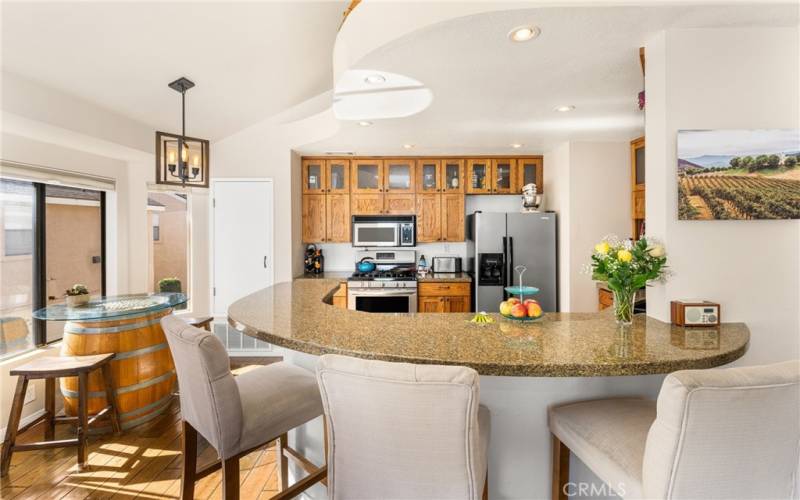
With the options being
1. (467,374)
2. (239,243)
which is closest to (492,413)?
(467,374)

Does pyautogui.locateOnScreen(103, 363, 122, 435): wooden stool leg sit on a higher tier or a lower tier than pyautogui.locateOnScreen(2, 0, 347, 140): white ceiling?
lower

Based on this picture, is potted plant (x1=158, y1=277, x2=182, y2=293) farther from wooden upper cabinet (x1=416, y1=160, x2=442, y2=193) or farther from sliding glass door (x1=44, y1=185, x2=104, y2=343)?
wooden upper cabinet (x1=416, y1=160, x2=442, y2=193)

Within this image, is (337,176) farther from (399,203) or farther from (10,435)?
(10,435)

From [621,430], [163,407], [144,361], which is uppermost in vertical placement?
[621,430]

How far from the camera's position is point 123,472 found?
2.20 metres

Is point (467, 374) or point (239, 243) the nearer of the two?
point (467, 374)

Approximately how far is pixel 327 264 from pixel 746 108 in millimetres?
4118

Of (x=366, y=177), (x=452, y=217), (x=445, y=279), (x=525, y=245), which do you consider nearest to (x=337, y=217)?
(x=366, y=177)

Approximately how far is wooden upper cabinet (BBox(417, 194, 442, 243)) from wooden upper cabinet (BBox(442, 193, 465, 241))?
0.06 meters

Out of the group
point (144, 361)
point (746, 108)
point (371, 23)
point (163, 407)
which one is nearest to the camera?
point (746, 108)

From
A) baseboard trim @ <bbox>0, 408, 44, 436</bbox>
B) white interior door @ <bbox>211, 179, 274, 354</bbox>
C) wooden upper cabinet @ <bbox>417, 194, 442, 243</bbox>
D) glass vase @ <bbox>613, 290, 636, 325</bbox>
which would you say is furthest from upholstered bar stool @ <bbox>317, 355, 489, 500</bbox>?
wooden upper cabinet @ <bbox>417, 194, 442, 243</bbox>

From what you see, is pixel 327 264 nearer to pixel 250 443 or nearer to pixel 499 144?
pixel 499 144

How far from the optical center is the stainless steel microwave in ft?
14.7

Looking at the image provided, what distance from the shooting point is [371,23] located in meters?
1.77
